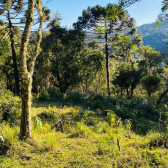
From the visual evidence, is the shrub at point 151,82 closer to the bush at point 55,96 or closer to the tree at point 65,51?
the bush at point 55,96

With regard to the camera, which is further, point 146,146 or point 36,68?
point 36,68

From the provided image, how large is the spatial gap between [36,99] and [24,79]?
8983 mm

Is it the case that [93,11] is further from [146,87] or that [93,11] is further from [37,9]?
[37,9]

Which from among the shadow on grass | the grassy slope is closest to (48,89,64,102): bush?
Answer: the shadow on grass

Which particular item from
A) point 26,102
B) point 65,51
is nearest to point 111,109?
point 26,102

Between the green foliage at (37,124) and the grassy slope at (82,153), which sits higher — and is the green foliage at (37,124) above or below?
above

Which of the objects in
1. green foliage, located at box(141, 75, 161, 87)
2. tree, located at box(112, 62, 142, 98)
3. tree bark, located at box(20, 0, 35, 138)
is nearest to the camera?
tree bark, located at box(20, 0, 35, 138)

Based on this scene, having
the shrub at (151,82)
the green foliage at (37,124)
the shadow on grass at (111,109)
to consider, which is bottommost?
the shadow on grass at (111,109)

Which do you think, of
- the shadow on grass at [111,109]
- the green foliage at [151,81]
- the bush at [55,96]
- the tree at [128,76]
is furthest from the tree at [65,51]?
the green foliage at [151,81]

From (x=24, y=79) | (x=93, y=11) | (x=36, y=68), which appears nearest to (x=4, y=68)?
(x=36, y=68)

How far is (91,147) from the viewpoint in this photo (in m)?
3.87

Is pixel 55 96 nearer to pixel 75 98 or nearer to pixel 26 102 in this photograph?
pixel 75 98

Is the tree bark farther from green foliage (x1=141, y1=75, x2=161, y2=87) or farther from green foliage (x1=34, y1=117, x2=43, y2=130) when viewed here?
green foliage (x1=141, y1=75, x2=161, y2=87)

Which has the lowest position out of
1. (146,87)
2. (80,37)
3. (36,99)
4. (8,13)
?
(36,99)
